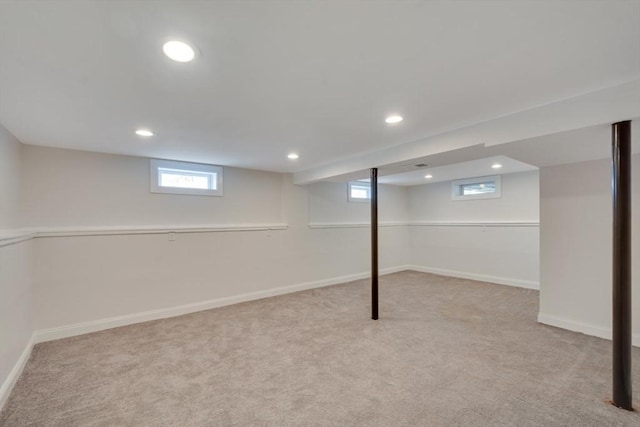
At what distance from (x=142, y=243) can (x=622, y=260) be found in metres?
4.97

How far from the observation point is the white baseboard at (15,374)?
2093 millimetres

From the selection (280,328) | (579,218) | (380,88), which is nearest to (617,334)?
(579,218)

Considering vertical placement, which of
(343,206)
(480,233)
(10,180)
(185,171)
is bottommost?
(480,233)

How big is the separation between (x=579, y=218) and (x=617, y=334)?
1836mm

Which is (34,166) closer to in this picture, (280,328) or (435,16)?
(280,328)

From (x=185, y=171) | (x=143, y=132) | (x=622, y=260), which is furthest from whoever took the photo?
(x=185, y=171)

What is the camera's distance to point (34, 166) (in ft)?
10.6

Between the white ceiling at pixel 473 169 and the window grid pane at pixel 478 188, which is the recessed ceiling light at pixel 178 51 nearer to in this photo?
the white ceiling at pixel 473 169

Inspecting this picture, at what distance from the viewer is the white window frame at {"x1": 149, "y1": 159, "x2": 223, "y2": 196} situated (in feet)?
13.1

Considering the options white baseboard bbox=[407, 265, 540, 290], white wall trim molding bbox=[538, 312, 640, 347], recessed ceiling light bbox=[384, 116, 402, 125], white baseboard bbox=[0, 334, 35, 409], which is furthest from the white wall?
white baseboard bbox=[407, 265, 540, 290]

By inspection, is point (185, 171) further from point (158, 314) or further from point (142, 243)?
point (158, 314)

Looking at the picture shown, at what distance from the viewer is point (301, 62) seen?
1.61 m

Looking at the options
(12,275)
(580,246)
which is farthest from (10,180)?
(580,246)

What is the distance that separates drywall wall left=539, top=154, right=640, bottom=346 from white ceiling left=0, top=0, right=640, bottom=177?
5.61ft
